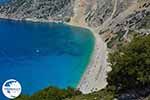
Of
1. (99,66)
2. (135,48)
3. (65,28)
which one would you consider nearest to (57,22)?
(65,28)

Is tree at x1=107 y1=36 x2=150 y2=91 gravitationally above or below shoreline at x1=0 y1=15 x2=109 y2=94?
below

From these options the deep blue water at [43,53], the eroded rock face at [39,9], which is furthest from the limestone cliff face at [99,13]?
the deep blue water at [43,53]

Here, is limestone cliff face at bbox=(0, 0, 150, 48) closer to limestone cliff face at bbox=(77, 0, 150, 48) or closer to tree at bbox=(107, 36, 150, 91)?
limestone cliff face at bbox=(77, 0, 150, 48)

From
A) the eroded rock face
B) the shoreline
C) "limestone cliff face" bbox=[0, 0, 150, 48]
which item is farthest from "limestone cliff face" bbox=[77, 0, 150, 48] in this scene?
the eroded rock face

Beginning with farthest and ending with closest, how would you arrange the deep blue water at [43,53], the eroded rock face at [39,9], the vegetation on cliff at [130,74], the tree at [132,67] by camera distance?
the eroded rock face at [39,9]
the deep blue water at [43,53]
the tree at [132,67]
the vegetation on cliff at [130,74]

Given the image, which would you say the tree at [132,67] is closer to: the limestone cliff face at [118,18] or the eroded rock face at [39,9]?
the limestone cliff face at [118,18]

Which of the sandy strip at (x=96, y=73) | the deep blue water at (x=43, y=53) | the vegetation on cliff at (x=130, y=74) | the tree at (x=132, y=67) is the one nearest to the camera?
the vegetation on cliff at (x=130, y=74)

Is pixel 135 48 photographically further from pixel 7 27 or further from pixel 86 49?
pixel 7 27
